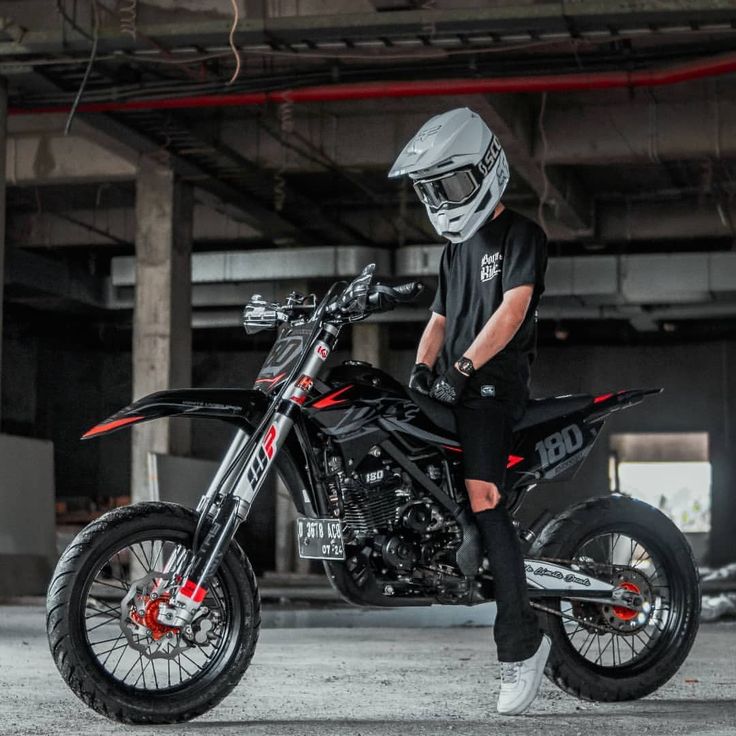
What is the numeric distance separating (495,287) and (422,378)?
337 millimetres

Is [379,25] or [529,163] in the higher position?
[379,25]

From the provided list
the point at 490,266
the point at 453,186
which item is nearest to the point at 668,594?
the point at 490,266

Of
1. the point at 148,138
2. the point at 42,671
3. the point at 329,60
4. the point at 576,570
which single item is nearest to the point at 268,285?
the point at 148,138

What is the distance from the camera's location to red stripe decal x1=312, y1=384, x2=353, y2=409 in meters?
3.58

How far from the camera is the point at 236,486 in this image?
3512 mm

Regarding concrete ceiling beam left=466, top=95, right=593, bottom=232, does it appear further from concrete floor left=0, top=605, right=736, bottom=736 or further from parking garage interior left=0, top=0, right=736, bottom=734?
concrete floor left=0, top=605, right=736, bottom=736

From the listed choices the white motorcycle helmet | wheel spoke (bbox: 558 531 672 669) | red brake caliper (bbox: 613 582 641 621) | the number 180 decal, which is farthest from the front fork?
red brake caliper (bbox: 613 582 641 621)

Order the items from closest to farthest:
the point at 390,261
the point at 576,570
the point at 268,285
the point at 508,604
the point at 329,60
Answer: the point at 508,604 → the point at 576,570 → the point at 329,60 → the point at 390,261 → the point at 268,285

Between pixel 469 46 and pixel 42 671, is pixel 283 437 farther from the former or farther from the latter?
pixel 469 46

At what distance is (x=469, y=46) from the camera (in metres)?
8.41

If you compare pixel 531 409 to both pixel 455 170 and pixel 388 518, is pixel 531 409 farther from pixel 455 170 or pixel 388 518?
pixel 455 170

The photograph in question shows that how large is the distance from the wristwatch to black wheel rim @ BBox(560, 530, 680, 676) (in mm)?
756

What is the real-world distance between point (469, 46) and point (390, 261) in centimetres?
700

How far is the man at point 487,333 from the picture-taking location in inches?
143
